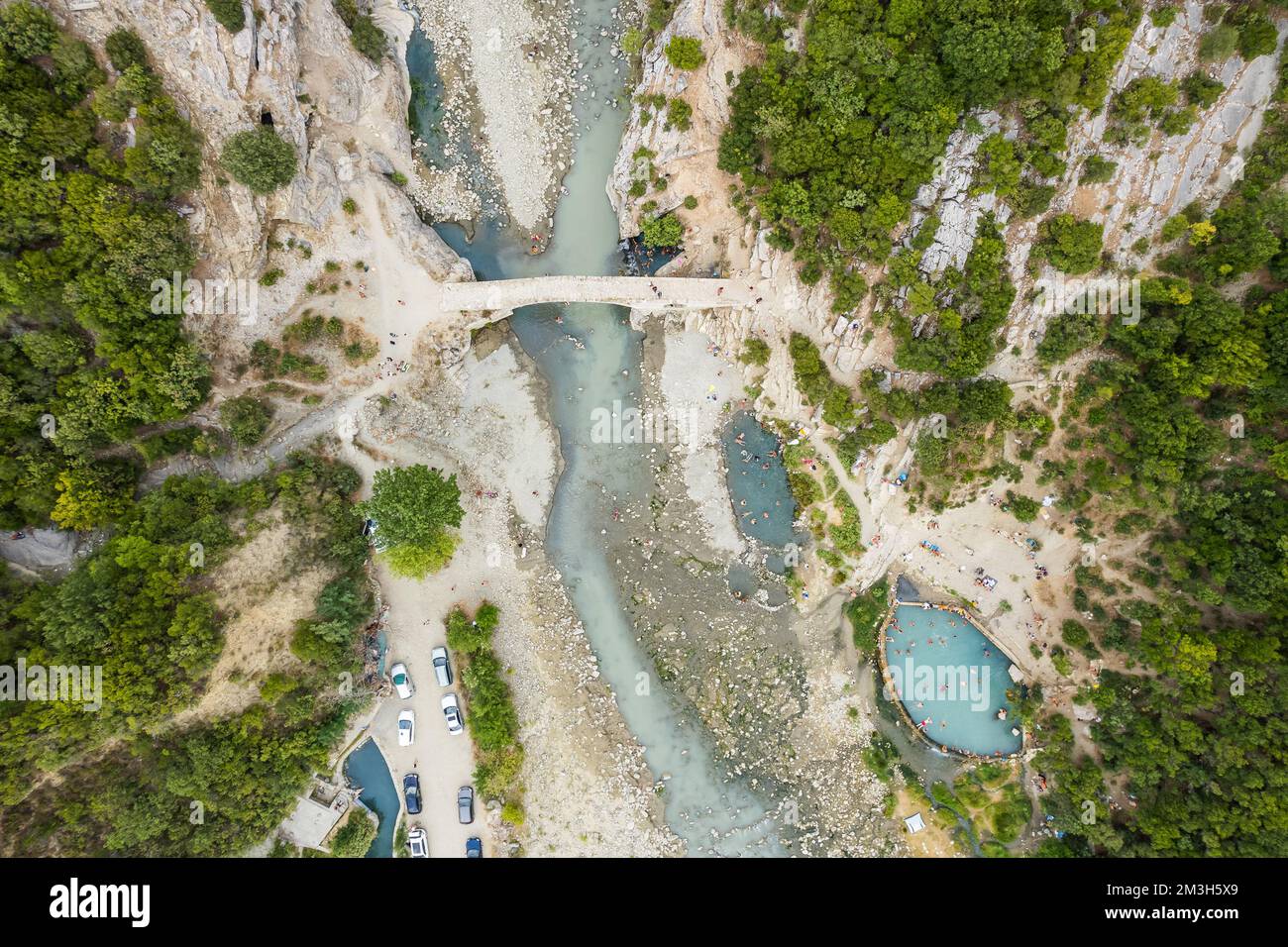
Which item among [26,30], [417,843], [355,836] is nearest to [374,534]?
[355,836]

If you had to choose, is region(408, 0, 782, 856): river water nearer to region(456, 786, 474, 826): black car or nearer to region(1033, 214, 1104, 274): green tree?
region(456, 786, 474, 826): black car

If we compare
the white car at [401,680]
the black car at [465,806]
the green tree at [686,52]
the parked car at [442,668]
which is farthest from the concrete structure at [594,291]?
the black car at [465,806]

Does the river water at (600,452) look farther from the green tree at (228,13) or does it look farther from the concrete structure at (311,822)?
the concrete structure at (311,822)

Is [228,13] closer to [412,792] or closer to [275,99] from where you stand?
[275,99]

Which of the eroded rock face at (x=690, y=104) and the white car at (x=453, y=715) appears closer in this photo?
the eroded rock face at (x=690, y=104)

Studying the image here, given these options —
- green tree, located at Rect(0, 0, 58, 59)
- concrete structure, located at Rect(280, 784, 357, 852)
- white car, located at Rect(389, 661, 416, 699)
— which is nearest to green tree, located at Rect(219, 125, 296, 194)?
green tree, located at Rect(0, 0, 58, 59)

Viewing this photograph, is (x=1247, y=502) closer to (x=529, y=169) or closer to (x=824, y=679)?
(x=824, y=679)
